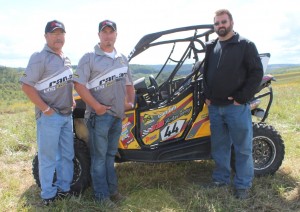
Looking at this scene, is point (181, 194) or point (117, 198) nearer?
point (117, 198)

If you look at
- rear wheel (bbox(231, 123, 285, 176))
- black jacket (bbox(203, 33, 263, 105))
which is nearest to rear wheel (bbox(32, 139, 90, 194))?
black jacket (bbox(203, 33, 263, 105))

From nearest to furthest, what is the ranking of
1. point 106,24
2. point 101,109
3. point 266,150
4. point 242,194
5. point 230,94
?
point 106,24 → point 101,109 → point 230,94 → point 242,194 → point 266,150

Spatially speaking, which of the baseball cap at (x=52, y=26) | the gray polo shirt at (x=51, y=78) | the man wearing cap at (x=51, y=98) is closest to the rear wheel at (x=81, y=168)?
the man wearing cap at (x=51, y=98)

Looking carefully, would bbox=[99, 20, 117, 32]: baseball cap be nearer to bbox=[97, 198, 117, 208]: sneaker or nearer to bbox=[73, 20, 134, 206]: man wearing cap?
bbox=[73, 20, 134, 206]: man wearing cap

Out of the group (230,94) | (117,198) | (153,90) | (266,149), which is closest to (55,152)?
(117,198)

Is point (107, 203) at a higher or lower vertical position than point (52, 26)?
lower

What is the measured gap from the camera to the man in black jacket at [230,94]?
3775 millimetres

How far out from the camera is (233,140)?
4.12 metres

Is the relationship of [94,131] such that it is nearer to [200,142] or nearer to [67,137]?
[67,137]

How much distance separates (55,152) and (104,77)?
982mm

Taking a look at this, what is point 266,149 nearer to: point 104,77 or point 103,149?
point 103,149

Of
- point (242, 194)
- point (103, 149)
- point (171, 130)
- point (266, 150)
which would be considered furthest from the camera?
point (266, 150)

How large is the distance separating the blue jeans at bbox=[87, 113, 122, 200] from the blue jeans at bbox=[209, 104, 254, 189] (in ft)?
3.84

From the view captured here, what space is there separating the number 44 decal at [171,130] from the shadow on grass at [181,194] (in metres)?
0.62
